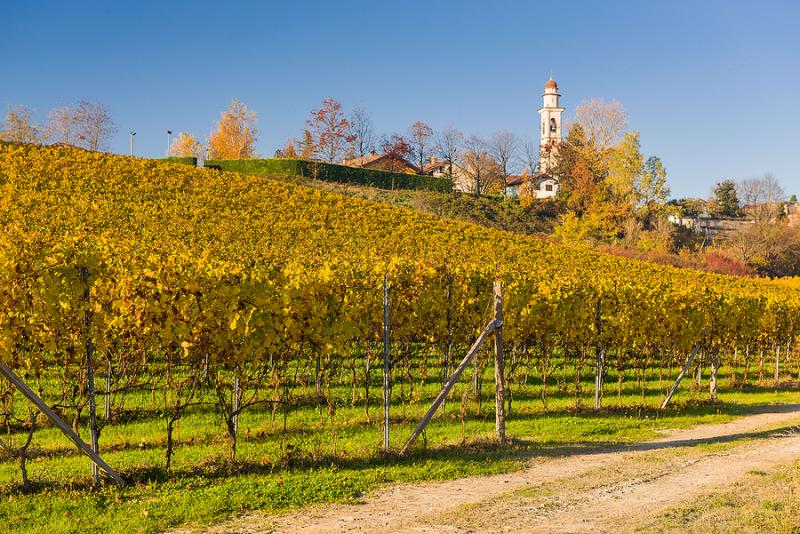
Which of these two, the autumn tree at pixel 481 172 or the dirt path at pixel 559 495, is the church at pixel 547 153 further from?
the dirt path at pixel 559 495

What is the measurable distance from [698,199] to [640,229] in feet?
77.7

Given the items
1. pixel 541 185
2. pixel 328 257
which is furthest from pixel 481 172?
pixel 328 257

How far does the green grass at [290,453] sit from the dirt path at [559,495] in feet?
1.34

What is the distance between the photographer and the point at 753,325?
19.8 meters

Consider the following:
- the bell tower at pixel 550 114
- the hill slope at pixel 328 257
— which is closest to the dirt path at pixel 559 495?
the hill slope at pixel 328 257

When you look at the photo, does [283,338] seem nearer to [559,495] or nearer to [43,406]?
[43,406]

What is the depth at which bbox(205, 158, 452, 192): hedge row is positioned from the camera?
187 ft

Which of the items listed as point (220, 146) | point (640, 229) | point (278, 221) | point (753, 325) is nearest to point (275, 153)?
point (220, 146)

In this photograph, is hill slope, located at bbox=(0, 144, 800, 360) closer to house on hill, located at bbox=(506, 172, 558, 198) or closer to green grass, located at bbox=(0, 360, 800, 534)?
green grass, located at bbox=(0, 360, 800, 534)

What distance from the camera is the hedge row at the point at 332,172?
57031mm

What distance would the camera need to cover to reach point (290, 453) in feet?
28.8

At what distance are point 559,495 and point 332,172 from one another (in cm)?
5381

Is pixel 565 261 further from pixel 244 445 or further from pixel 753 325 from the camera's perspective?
pixel 244 445

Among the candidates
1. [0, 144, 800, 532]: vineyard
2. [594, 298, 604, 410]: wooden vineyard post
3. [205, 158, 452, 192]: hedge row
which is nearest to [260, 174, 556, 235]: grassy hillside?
[205, 158, 452, 192]: hedge row
